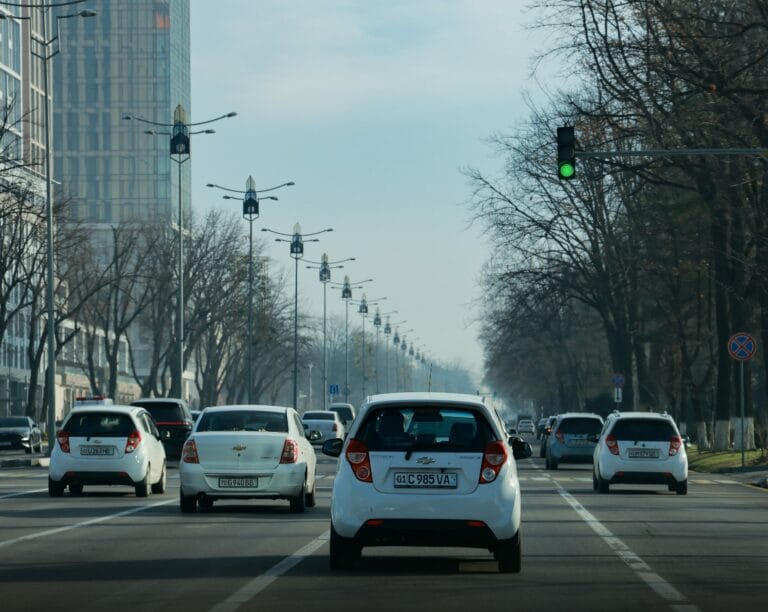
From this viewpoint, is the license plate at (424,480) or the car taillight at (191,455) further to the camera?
the car taillight at (191,455)

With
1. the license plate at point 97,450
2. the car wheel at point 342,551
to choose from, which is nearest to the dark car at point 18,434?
the license plate at point 97,450

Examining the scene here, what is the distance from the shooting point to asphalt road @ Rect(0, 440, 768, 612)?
498 inches

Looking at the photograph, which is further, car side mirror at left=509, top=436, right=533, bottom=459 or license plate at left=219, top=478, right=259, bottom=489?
license plate at left=219, top=478, right=259, bottom=489

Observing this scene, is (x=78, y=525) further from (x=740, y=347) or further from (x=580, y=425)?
(x=580, y=425)

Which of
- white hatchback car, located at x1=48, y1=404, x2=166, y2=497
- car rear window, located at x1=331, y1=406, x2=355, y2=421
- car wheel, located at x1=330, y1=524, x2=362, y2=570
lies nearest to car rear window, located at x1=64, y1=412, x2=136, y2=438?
white hatchback car, located at x1=48, y1=404, x2=166, y2=497

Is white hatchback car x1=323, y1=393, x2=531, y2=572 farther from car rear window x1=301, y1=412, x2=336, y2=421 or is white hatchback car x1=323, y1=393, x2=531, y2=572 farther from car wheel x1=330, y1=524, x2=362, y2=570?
car rear window x1=301, y1=412, x2=336, y2=421

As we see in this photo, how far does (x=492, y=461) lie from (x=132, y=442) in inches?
568

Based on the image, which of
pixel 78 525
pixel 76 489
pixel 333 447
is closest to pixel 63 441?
pixel 76 489

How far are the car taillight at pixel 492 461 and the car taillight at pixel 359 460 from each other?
0.96 m

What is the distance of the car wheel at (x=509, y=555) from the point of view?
14.7 m

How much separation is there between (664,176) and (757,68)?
1245 cm

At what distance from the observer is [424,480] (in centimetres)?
1471

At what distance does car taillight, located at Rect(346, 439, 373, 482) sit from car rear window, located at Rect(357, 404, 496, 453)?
0.06 meters

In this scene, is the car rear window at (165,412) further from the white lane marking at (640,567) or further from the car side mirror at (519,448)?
the car side mirror at (519,448)
